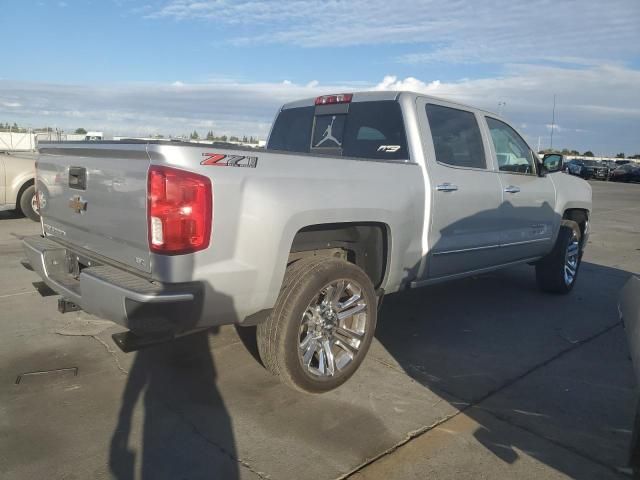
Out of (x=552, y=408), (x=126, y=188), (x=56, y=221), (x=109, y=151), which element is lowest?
(x=552, y=408)

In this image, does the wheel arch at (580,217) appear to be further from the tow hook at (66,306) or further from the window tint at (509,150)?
the tow hook at (66,306)

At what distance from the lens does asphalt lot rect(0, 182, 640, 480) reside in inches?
112

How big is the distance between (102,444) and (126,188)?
1394 mm

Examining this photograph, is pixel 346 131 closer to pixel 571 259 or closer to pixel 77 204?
pixel 77 204

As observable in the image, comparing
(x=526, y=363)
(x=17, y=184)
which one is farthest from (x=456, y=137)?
(x=17, y=184)

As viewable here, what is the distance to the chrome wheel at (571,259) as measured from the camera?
20.9 feet

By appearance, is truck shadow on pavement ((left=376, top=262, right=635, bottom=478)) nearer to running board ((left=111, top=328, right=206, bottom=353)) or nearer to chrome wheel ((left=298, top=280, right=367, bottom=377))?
chrome wheel ((left=298, top=280, right=367, bottom=377))

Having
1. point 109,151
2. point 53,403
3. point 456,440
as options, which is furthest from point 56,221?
point 456,440

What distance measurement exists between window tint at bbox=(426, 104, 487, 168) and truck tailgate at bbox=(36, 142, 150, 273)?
8.07 feet

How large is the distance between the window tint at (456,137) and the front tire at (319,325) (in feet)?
4.67

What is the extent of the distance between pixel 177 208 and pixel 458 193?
99.7 inches

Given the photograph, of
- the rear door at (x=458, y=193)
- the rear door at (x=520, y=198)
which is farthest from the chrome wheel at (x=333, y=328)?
the rear door at (x=520, y=198)

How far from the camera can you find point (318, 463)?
2854 mm

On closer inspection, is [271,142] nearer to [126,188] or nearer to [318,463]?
[126,188]
